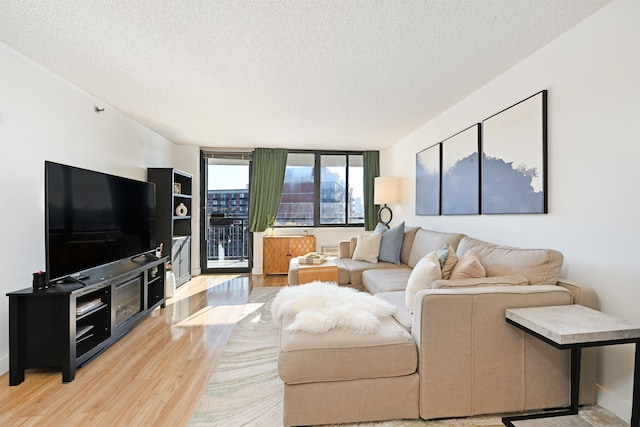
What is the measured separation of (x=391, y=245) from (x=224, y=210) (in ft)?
10.7

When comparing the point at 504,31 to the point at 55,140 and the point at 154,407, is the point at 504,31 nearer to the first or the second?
the point at 154,407

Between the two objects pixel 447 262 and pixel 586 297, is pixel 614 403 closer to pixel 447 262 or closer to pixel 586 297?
pixel 586 297

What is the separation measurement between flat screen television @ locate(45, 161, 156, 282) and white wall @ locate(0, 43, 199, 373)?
1.23ft

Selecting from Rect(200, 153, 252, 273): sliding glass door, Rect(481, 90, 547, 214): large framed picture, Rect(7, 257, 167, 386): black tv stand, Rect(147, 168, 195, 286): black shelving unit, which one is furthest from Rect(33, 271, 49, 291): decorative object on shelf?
Rect(481, 90, 547, 214): large framed picture

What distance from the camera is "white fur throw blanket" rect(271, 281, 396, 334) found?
1.60m

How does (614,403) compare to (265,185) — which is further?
(265,185)

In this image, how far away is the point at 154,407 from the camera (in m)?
1.68

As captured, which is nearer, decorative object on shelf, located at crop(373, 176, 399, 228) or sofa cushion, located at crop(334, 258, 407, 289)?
sofa cushion, located at crop(334, 258, 407, 289)

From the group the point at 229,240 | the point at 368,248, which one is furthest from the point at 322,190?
the point at 368,248

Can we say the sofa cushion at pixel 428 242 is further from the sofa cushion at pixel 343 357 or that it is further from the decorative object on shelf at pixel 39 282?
the decorative object on shelf at pixel 39 282

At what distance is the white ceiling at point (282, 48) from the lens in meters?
1.69

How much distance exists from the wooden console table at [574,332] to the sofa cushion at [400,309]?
20.5 inches

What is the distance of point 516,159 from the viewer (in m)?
2.29

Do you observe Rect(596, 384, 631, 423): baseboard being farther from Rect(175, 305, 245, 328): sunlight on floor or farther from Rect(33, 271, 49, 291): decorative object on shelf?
Rect(33, 271, 49, 291): decorative object on shelf
